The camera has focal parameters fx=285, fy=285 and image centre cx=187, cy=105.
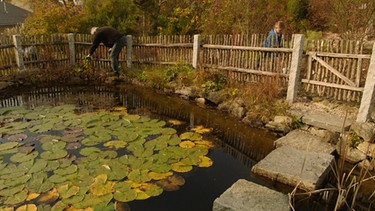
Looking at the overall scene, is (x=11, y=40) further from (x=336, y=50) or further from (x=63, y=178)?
(x=336, y=50)

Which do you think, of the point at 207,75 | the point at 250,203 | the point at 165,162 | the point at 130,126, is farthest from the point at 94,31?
the point at 250,203

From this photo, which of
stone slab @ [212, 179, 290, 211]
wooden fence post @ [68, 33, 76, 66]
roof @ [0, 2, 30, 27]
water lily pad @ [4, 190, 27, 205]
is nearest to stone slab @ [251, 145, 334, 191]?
stone slab @ [212, 179, 290, 211]

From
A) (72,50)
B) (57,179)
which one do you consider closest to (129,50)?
(72,50)

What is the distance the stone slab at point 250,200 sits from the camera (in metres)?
2.96

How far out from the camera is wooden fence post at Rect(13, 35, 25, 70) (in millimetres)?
8227

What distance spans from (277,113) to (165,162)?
2.70 metres

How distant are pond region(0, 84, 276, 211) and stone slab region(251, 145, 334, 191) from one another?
8.1 inches

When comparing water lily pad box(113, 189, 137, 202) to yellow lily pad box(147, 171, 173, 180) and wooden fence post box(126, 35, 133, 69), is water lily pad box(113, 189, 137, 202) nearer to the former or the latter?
yellow lily pad box(147, 171, 173, 180)

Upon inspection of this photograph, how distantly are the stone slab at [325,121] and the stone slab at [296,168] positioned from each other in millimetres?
873

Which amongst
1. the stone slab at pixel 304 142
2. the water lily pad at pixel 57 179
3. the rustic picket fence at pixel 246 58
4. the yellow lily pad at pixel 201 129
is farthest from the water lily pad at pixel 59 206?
the rustic picket fence at pixel 246 58

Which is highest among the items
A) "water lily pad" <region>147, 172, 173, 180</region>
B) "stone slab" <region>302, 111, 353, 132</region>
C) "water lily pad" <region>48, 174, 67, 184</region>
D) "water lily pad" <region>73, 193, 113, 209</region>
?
"stone slab" <region>302, 111, 353, 132</region>

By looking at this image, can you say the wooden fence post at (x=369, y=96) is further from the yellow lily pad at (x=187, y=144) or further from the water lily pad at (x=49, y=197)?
the water lily pad at (x=49, y=197)

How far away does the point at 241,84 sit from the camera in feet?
22.8

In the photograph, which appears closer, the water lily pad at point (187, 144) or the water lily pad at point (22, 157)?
the water lily pad at point (22, 157)
